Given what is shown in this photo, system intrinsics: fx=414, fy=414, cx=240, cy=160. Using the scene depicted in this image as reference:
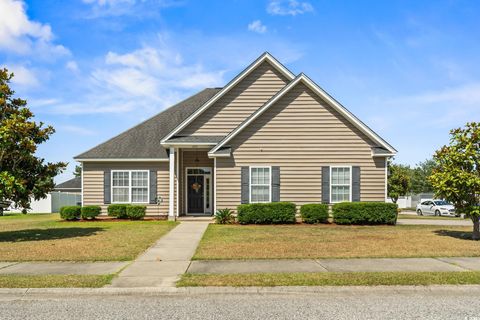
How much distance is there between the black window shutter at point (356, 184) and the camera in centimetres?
1989

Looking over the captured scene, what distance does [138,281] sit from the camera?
783 cm

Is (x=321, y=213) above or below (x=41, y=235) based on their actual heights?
above

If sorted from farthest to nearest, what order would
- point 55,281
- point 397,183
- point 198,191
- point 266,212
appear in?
point 397,183, point 198,191, point 266,212, point 55,281

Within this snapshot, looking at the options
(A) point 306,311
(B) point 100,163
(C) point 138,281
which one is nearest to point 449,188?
(A) point 306,311

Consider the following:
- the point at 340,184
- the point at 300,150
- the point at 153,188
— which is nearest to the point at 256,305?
the point at 300,150

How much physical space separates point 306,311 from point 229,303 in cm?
125

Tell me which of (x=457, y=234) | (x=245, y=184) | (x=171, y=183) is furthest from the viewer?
(x=171, y=183)

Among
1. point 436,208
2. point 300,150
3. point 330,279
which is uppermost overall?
point 300,150

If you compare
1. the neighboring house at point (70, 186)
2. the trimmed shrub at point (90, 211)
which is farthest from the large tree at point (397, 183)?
the neighboring house at point (70, 186)

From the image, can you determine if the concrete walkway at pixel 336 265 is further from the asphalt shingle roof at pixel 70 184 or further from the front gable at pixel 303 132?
the asphalt shingle roof at pixel 70 184

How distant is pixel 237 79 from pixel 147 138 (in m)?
6.59

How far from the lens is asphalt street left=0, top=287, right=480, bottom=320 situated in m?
6.06

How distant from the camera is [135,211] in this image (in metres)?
21.7

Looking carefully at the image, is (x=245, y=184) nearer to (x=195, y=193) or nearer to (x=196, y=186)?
(x=196, y=186)
